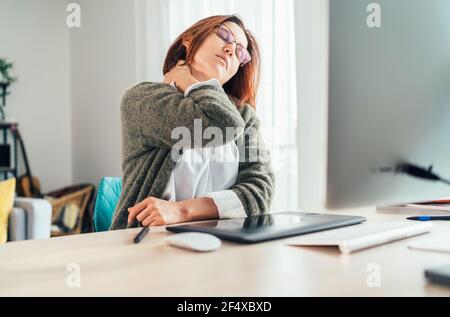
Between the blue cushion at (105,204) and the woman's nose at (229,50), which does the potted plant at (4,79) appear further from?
the woman's nose at (229,50)

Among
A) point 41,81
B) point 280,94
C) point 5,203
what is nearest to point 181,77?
point 280,94

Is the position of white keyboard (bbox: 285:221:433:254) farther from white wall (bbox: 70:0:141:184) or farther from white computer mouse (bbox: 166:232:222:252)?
white wall (bbox: 70:0:141:184)

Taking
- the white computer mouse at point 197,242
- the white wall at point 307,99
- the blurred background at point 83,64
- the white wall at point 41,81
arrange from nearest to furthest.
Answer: the white computer mouse at point 197,242, the white wall at point 307,99, the blurred background at point 83,64, the white wall at point 41,81

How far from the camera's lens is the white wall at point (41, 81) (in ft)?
13.1

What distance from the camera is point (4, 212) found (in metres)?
2.53

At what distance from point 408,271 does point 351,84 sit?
236mm

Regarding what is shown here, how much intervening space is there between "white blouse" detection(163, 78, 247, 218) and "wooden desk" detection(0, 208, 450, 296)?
536 millimetres

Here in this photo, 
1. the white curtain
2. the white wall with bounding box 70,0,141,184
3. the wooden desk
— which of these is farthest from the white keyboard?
the white wall with bounding box 70,0,141,184

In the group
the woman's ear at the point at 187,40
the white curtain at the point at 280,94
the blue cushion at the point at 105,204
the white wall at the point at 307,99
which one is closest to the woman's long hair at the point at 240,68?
the woman's ear at the point at 187,40

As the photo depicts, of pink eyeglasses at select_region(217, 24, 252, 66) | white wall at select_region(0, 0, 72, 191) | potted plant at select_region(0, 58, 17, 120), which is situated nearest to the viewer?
pink eyeglasses at select_region(217, 24, 252, 66)

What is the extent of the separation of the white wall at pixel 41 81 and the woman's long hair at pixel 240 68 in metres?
3.00

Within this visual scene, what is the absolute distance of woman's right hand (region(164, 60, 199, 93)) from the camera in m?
1.22

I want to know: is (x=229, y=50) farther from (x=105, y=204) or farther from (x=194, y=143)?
(x=105, y=204)
